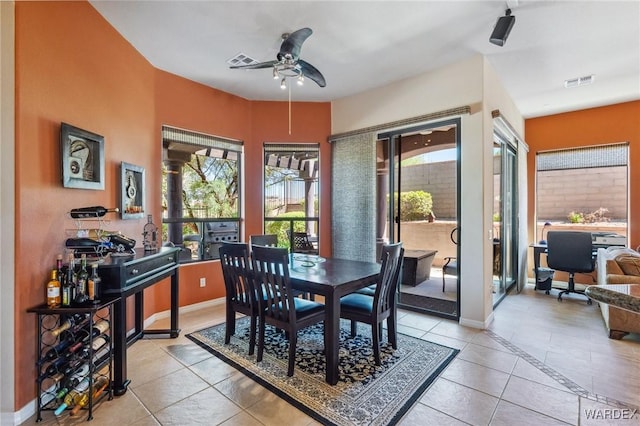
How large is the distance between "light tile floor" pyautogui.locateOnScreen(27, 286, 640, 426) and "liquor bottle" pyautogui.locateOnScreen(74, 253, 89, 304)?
74 cm

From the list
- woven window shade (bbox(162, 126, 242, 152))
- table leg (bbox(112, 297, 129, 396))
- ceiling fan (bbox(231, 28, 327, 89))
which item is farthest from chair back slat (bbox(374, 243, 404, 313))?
woven window shade (bbox(162, 126, 242, 152))

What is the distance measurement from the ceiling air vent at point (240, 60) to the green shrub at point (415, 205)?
2528mm

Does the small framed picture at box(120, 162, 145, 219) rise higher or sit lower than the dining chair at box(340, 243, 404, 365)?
higher

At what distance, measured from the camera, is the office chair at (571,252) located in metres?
4.38

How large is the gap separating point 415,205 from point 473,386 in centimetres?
247

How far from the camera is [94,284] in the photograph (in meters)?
2.04

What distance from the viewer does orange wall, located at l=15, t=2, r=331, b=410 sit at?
1924 millimetres

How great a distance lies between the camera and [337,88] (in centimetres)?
432

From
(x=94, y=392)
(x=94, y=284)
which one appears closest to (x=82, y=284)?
(x=94, y=284)

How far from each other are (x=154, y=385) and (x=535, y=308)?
4.51m

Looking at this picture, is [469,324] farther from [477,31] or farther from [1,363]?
[1,363]

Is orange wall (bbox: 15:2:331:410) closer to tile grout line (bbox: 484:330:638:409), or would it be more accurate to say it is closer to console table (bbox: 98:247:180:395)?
console table (bbox: 98:247:180:395)

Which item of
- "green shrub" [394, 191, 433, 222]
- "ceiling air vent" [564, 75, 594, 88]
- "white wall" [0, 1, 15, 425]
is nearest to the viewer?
"white wall" [0, 1, 15, 425]

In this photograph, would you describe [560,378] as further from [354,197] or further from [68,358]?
[68,358]
